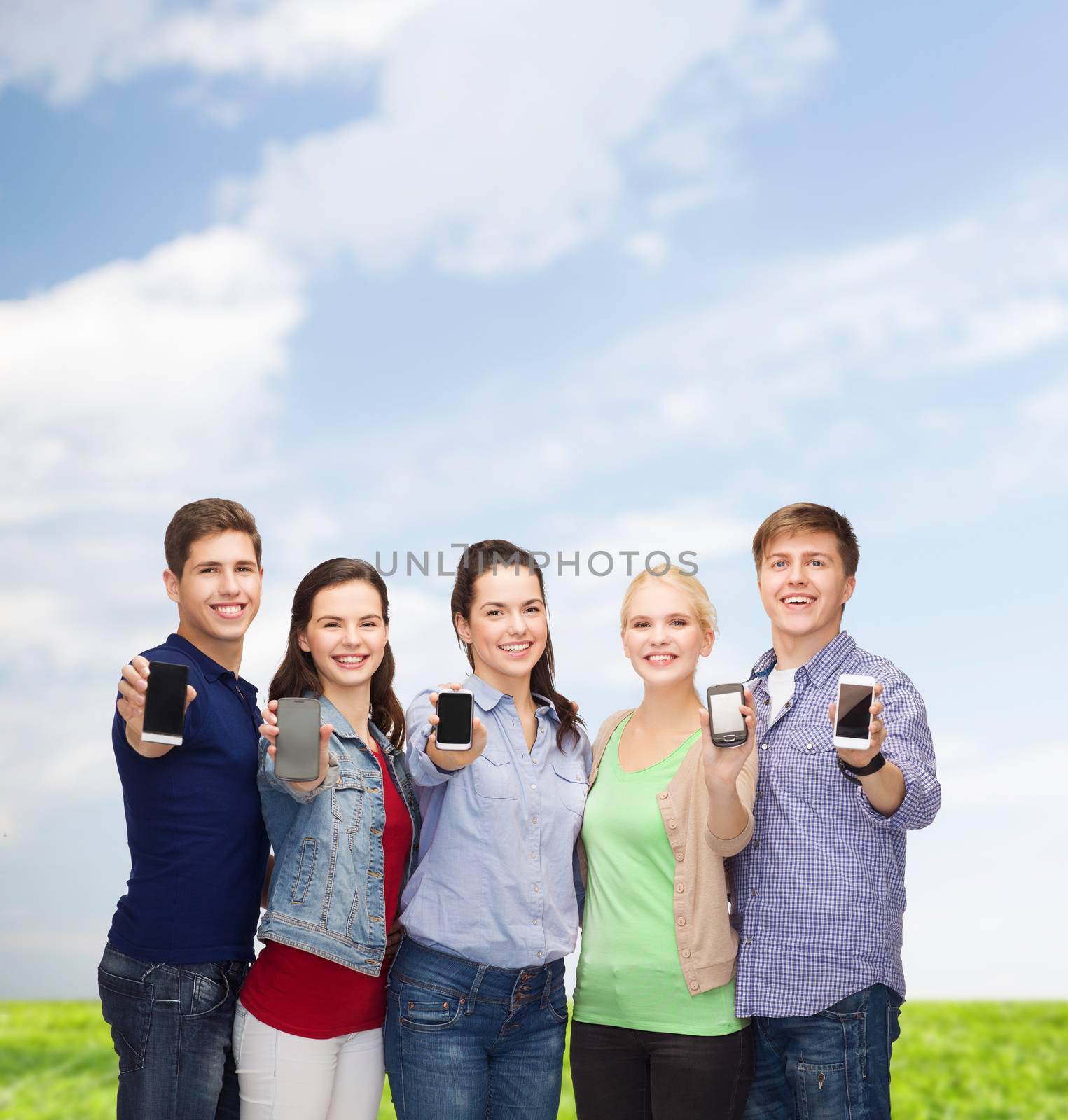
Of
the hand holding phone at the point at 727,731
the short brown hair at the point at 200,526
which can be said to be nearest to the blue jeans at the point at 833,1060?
the hand holding phone at the point at 727,731

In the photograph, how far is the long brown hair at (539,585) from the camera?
404 cm

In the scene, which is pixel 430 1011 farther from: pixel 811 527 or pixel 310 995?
A: pixel 811 527

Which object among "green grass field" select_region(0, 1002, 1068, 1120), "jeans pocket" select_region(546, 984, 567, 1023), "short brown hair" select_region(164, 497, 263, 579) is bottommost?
"green grass field" select_region(0, 1002, 1068, 1120)

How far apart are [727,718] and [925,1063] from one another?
7.13 metres

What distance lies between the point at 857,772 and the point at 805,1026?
2.71ft

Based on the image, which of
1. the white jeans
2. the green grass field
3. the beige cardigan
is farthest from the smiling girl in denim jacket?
the green grass field

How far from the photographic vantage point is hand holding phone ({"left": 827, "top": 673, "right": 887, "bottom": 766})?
10.8 feet

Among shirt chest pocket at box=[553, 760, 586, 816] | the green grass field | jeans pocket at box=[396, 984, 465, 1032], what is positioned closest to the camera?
jeans pocket at box=[396, 984, 465, 1032]

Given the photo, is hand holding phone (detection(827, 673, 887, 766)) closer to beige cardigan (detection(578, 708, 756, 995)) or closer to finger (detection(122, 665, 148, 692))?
beige cardigan (detection(578, 708, 756, 995))

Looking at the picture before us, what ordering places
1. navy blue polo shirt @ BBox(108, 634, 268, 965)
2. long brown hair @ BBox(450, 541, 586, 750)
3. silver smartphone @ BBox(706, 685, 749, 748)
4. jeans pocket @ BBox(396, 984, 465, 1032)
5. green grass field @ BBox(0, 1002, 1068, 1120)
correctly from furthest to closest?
green grass field @ BBox(0, 1002, 1068, 1120)
long brown hair @ BBox(450, 541, 586, 750)
navy blue polo shirt @ BBox(108, 634, 268, 965)
jeans pocket @ BBox(396, 984, 465, 1032)
silver smartphone @ BBox(706, 685, 749, 748)

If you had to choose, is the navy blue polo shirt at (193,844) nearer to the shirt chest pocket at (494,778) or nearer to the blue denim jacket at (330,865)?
the blue denim jacket at (330,865)

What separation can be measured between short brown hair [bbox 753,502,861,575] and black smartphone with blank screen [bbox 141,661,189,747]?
2072 millimetres

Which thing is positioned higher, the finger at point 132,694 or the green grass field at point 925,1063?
the finger at point 132,694

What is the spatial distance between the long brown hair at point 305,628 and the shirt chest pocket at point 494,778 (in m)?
0.49
